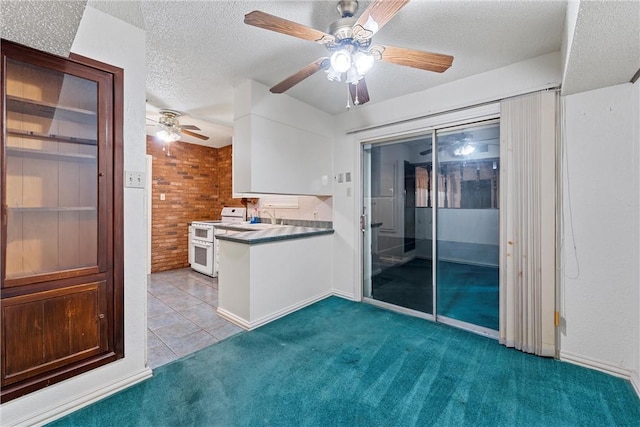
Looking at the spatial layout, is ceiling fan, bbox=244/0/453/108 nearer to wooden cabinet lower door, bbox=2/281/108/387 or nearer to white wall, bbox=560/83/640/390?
white wall, bbox=560/83/640/390

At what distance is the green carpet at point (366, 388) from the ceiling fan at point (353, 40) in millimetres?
2127

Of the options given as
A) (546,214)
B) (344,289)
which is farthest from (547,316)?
(344,289)

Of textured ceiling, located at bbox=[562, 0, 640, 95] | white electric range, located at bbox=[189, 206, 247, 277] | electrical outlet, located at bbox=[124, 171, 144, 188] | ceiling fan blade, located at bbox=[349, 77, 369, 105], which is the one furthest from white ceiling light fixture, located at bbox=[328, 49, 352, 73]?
white electric range, located at bbox=[189, 206, 247, 277]

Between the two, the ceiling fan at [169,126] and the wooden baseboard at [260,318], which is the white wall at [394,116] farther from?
the ceiling fan at [169,126]

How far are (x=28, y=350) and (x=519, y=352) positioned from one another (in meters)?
3.53

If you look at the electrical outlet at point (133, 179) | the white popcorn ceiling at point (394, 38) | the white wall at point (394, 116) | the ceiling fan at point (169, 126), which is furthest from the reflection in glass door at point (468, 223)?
the ceiling fan at point (169, 126)

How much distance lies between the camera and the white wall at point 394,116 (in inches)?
90.5

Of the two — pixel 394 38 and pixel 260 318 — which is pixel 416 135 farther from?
pixel 260 318

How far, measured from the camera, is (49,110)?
1.67 meters

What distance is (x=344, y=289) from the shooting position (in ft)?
11.9

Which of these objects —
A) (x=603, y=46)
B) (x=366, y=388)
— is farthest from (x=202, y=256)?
(x=603, y=46)

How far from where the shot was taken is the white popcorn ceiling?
1.40m

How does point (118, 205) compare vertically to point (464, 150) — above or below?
below

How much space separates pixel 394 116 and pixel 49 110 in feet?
9.99
